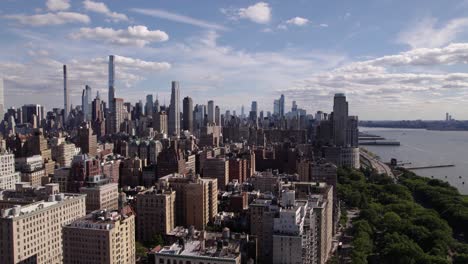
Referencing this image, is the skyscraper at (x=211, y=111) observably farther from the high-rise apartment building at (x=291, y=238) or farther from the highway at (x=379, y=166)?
the high-rise apartment building at (x=291, y=238)

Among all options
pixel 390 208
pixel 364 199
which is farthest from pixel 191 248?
pixel 364 199

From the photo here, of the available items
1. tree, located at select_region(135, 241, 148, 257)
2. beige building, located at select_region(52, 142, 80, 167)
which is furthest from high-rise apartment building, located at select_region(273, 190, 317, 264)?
beige building, located at select_region(52, 142, 80, 167)

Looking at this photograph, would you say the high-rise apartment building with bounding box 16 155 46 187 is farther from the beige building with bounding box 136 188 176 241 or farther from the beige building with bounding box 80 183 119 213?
the beige building with bounding box 136 188 176 241

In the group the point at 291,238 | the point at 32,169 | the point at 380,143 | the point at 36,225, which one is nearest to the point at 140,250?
the point at 36,225

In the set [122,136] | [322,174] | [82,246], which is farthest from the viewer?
[122,136]

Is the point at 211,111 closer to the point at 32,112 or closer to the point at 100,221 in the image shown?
the point at 32,112

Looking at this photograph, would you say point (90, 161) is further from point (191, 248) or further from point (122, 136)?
point (122, 136)

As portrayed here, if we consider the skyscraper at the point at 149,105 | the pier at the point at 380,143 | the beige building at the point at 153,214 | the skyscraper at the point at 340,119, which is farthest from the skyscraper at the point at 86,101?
the beige building at the point at 153,214
